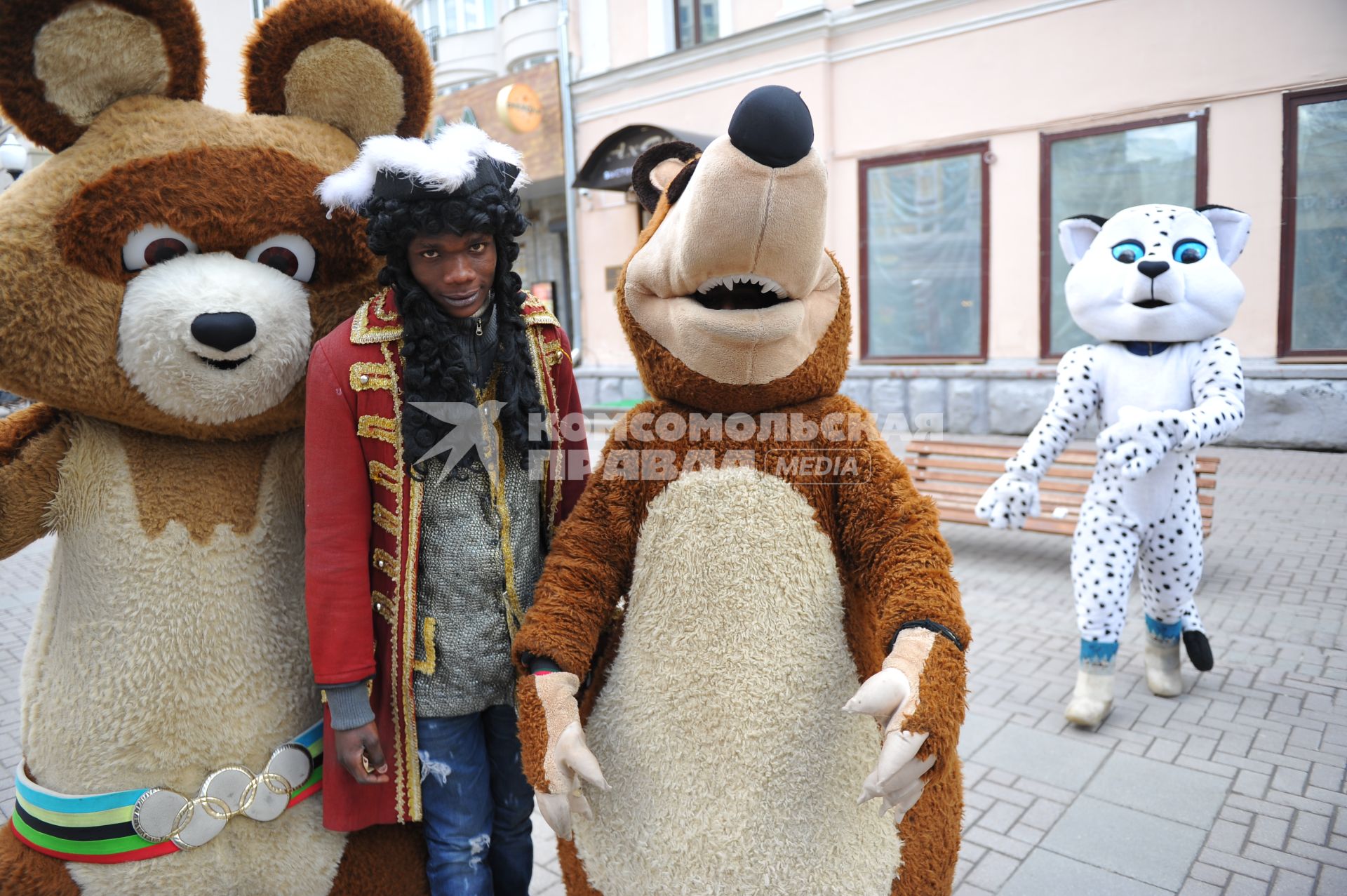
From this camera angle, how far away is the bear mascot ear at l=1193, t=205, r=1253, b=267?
3.72 m

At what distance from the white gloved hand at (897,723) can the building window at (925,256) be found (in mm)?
9473

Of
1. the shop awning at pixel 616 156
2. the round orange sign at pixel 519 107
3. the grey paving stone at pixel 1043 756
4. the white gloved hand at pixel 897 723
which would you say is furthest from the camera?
the round orange sign at pixel 519 107

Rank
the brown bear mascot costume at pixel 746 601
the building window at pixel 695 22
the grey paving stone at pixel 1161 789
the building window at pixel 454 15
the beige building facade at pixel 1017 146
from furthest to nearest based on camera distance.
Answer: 1. the building window at pixel 454 15
2. the building window at pixel 695 22
3. the beige building facade at pixel 1017 146
4. the grey paving stone at pixel 1161 789
5. the brown bear mascot costume at pixel 746 601

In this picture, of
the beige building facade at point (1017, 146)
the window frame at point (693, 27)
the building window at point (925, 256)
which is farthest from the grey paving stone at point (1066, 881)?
the window frame at point (693, 27)

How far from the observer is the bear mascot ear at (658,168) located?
196 centimetres

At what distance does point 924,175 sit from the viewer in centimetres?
1050

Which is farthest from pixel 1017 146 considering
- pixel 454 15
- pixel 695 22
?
pixel 454 15

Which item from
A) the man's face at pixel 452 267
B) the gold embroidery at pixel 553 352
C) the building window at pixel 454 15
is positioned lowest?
the gold embroidery at pixel 553 352

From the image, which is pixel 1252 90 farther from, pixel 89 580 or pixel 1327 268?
pixel 89 580

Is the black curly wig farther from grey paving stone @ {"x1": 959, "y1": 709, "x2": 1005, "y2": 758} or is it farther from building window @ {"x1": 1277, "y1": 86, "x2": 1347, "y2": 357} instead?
building window @ {"x1": 1277, "y1": 86, "x2": 1347, "y2": 357}

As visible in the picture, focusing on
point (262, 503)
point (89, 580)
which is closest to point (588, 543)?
point (262, 503)

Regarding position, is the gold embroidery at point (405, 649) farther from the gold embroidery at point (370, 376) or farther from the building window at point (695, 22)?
the building window at point (695, 22)

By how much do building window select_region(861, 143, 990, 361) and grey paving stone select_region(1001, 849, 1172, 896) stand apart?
8.30 meters

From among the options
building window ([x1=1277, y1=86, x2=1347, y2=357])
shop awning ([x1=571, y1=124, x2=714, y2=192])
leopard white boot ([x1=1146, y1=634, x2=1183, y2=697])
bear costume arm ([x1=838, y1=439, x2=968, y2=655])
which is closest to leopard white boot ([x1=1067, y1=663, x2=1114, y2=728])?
leopard white boot ([x1=1146, y1=634, x2=1183, y2=697])
